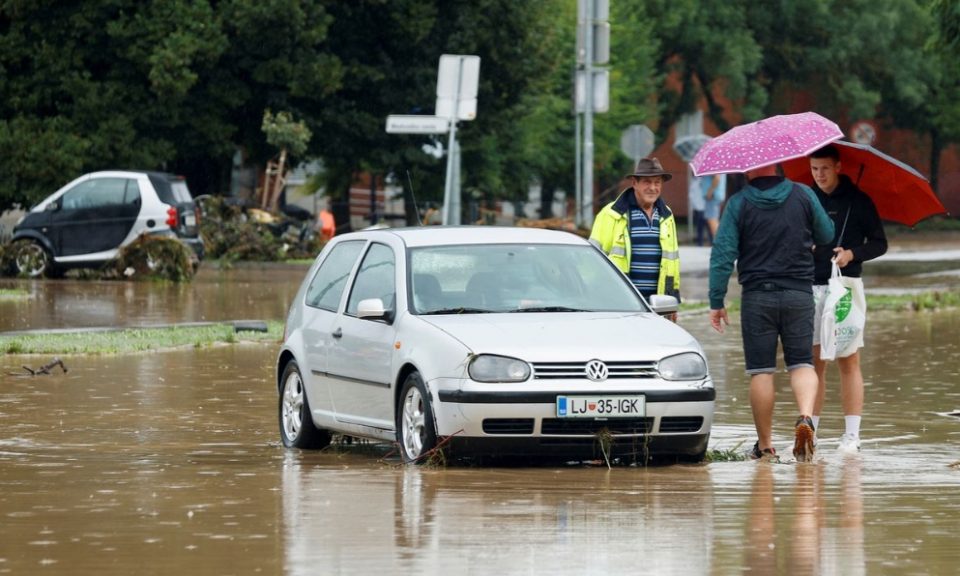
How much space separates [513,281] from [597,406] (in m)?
1.40

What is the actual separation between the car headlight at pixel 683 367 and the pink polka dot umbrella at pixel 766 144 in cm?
106

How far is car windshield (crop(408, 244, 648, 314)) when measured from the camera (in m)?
11.5

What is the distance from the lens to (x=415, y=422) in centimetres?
1094

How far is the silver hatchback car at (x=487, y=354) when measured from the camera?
34.7ft

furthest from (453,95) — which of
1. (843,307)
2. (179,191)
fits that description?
(843,307)

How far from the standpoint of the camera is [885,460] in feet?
36.2

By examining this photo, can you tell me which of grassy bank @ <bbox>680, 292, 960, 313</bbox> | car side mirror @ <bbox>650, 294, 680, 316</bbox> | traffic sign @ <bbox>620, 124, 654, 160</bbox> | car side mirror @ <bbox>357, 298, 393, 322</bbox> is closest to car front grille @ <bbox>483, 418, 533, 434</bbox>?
car side mirror @ <bbox>357, 298, 393, 322</bbox>

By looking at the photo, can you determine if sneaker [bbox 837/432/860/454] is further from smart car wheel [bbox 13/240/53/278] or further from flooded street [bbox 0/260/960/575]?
A: smart car wheel [bbox 13/240/53/278]

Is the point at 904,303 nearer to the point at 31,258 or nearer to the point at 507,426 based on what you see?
the point at 31,258

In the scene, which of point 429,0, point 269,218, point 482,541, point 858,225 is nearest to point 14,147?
point 269,218

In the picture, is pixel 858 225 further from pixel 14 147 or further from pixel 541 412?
pixel 14 147

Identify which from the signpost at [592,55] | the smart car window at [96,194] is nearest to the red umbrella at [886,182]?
the signpost at [592,55]

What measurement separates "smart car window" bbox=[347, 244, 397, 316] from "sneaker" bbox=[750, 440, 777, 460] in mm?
2138

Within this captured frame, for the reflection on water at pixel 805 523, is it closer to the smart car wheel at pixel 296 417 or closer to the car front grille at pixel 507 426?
the car front grille at pixel 507 426
